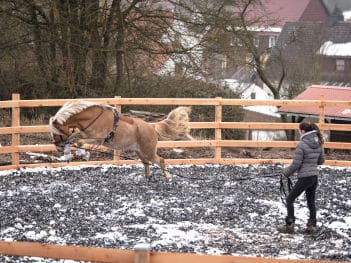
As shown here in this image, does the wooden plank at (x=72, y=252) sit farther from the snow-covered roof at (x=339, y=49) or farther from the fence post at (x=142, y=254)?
the snow-covered roof at (x=339, y=49)

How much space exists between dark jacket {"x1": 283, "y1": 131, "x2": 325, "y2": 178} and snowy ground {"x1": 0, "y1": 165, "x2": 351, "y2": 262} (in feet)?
2.77

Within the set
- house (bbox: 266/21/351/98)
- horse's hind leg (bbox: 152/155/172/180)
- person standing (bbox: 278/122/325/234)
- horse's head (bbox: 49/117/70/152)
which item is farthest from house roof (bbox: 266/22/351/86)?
person standing (bbox: 278/122/325/234)

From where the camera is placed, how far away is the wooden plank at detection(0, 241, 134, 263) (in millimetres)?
3787

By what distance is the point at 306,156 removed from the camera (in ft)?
24.7

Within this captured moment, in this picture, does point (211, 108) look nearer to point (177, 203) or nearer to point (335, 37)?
point (177, 203)

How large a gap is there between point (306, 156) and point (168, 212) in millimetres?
2165

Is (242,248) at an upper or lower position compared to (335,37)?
lower

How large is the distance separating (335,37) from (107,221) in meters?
38.4

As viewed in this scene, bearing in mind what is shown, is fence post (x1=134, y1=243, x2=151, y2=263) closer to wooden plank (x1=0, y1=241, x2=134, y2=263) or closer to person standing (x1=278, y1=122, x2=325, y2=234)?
wooden plank (x1=0, y1=241, x2=134, y2=263)

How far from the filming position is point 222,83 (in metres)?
20.3

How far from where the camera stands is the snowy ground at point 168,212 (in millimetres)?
7109

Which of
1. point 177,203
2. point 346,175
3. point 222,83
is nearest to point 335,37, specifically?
point 222,83

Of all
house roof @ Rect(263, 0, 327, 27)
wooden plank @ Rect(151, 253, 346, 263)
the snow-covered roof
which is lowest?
wooden plank @ Rect(151, 253, 346, 263)

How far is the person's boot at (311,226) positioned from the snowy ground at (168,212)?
113 mm
